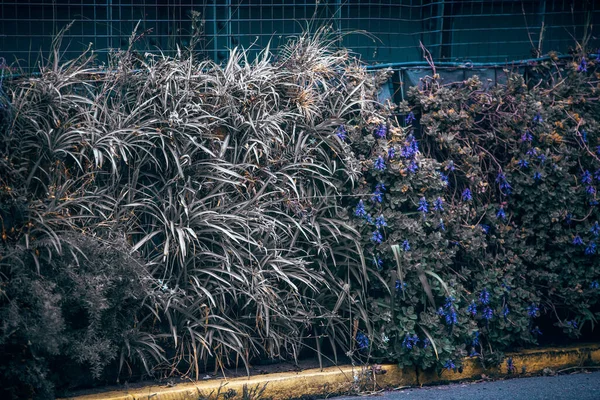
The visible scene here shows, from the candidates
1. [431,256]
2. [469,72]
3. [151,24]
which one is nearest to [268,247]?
[431,256]

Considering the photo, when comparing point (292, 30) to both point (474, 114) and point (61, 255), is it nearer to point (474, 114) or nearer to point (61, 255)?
point (474, 114)

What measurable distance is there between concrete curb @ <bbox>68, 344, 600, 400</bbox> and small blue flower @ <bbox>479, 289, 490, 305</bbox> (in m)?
0.44

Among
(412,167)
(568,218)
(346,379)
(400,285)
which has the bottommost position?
(346,379)

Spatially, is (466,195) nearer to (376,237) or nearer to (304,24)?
(376,237)

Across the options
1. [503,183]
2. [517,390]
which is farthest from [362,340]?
[503,183]

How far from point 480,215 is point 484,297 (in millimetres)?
634

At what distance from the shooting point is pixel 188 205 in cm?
460

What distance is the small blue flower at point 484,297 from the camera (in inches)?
200

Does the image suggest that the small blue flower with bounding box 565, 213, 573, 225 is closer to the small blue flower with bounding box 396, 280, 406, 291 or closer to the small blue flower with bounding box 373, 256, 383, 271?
the small blue flower with bounding box 396, 280, 406, 291

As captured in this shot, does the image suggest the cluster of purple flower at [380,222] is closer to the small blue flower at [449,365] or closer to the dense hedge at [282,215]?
the dense hedge at [282,215]

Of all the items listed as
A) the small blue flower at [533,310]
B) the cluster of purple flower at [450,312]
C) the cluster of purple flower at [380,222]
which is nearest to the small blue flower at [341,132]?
the cluster of purple flower at [380,222]

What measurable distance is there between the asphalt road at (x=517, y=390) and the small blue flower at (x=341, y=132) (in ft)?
6.13

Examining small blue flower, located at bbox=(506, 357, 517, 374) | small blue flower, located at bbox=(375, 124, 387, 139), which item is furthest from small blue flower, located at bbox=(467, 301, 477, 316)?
small blue flower, located at bbox=(375, 124, 387, 139)

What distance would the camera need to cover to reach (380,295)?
509 centimetres
